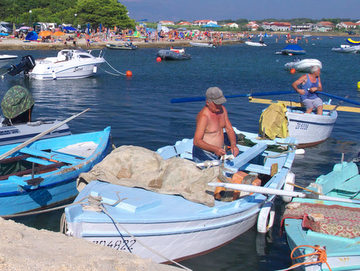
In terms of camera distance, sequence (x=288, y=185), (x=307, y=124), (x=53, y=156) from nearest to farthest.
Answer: (x=288, y=185) < (x=53, y=156) < (x=307, y=124)

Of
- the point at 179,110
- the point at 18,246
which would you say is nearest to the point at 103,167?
the point at 18,246

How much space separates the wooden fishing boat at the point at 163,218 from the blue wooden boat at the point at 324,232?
73 centimetres

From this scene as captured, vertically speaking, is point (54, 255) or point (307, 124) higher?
point (307, 124)

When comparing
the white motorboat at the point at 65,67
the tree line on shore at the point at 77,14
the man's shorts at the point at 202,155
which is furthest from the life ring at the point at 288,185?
the tree line on shore at the point at 77,14

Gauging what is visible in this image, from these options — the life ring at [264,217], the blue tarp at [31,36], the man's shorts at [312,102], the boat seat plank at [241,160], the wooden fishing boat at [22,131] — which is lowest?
the life ring at [264,217]

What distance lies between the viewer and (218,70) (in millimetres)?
40969

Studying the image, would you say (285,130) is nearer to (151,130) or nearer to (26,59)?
(151,130)

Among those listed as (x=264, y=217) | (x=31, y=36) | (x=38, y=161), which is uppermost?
(x=31, y=36)

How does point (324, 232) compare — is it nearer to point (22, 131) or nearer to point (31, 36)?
point (22, 131)

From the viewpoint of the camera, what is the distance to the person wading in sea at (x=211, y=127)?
7.49 meters

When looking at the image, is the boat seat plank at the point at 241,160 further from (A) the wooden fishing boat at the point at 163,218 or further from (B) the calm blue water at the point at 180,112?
(B) the calm blue water at the point at 180,112

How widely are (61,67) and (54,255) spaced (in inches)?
1015

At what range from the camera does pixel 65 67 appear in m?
29.0

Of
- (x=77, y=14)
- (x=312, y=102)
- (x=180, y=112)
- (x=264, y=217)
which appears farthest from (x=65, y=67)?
(x=77, y=14)
